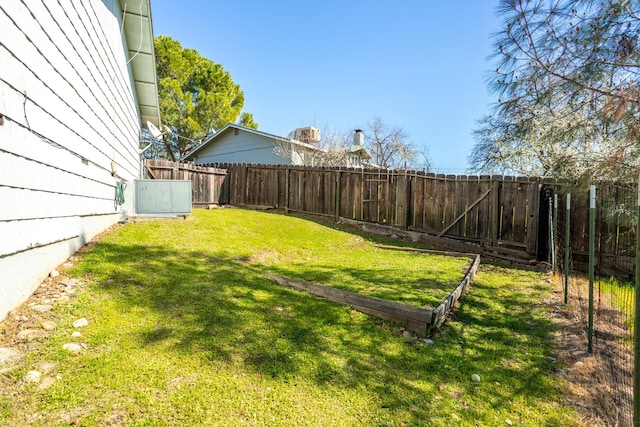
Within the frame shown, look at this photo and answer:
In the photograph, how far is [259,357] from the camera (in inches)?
94.1

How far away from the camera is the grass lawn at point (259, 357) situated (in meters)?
1.83

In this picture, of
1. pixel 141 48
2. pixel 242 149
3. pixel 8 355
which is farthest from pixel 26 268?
pixel 242 149

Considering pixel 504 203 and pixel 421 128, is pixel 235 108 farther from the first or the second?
pixel 504 203

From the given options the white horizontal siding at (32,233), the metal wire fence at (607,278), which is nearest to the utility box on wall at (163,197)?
the white horizontal siding at (32,233)

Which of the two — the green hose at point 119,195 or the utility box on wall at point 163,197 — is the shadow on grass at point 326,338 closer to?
the green hose at point 119,195

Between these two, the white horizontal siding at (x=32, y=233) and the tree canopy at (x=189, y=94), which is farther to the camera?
the tree canopy at (x=189, y=94)

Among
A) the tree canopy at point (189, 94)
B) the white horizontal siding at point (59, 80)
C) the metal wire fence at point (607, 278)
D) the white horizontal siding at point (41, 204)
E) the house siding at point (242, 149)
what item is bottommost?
the metal wire fence at point (607, 278)

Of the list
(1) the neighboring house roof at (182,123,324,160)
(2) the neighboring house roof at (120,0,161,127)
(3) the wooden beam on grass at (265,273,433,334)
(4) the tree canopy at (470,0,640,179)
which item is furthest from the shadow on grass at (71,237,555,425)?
(1) the neighboring house roof at (182,123,324,160)

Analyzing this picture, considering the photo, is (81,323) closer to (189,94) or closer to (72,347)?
(72,347)

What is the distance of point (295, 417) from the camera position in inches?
72.9

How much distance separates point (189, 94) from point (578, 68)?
21.2 m

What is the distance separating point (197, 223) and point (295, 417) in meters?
5.41

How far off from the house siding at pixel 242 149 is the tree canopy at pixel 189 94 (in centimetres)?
329

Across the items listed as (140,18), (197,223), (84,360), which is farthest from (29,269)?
(140,18)
